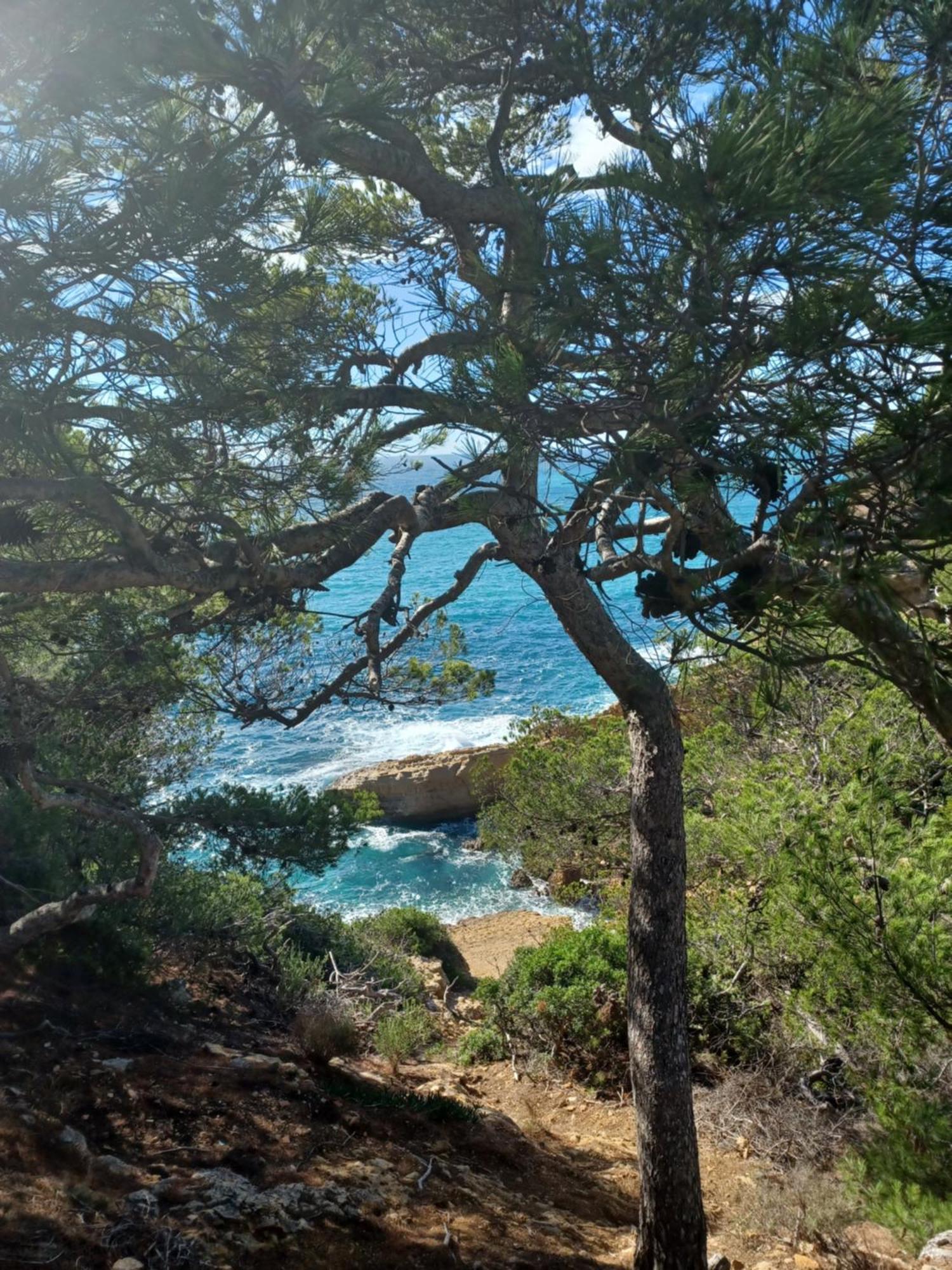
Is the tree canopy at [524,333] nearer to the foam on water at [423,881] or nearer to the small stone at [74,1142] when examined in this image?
the small stone at [74,1142]

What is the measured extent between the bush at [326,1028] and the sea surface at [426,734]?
2324 millimetres

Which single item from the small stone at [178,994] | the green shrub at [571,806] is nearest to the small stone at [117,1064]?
the small stone at [178,994]

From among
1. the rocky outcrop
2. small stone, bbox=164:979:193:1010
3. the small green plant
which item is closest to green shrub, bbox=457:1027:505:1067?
the small green plant

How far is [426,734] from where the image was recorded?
2786cm

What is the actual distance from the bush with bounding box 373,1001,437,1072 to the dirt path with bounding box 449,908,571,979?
6.00m

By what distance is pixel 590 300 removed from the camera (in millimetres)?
2566

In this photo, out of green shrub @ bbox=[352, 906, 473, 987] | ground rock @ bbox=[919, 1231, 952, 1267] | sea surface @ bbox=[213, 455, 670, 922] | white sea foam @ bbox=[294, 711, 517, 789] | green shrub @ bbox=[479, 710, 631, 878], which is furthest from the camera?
white sea foam @ bbox=[294, 711, 517, 789]

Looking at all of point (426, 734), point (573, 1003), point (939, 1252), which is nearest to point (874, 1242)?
point (939, 1252)

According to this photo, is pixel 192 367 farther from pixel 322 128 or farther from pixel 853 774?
pixel 853 774

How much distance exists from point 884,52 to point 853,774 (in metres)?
3.87

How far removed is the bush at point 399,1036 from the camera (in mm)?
6863

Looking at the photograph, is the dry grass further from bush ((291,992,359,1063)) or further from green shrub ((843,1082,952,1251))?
bush ((291,992,359,1063))

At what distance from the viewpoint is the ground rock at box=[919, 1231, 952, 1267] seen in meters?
3.25

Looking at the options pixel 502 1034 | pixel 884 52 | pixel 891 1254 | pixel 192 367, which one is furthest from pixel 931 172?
pixel 502 1034
